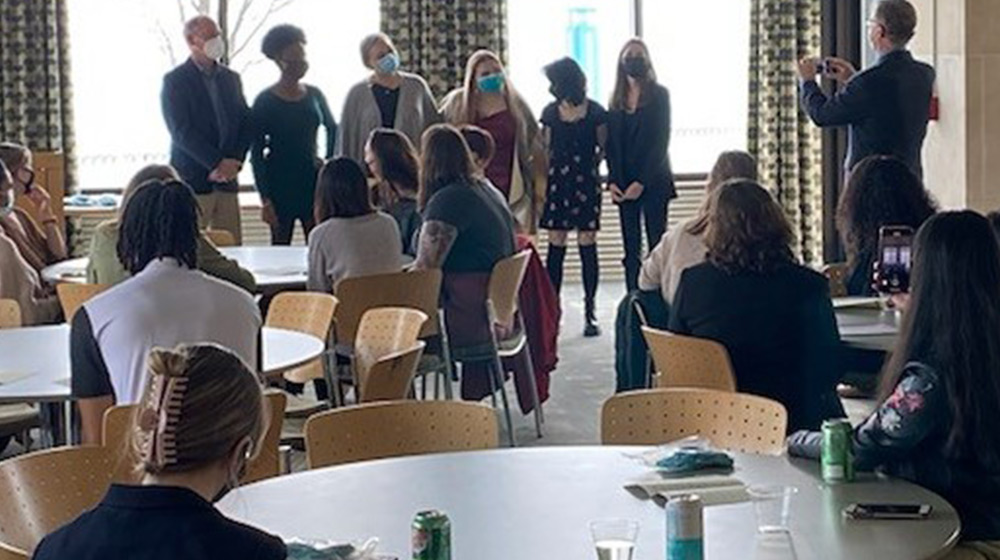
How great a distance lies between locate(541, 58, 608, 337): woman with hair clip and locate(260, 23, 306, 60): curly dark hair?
54.8 inches

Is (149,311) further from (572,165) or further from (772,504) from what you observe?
(572,165)

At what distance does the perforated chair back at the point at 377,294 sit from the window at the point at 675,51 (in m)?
5.79

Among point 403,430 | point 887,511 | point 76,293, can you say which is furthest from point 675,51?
point 887,511

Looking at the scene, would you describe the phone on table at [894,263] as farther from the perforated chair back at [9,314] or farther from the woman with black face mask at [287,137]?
the woman with black face mask at [287,137]

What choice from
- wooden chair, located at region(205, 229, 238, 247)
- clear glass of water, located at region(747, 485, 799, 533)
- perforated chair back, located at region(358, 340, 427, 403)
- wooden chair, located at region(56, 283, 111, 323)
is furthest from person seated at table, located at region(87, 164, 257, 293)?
clear glass of water, located at region(747, 485, 799, 533)

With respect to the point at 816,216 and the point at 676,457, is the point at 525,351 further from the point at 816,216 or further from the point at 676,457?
the point at 816,216

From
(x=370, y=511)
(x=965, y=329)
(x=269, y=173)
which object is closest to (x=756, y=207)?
(x=965, y=329)

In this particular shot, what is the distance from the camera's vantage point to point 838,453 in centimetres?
362

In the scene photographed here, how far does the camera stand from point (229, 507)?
3.55 m

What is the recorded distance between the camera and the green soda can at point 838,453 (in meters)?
3.61

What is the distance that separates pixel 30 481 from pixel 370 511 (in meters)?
0.75

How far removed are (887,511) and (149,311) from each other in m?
1.96

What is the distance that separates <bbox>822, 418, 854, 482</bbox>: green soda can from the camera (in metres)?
3.61

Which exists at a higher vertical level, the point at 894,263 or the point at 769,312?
the point at 894,263
